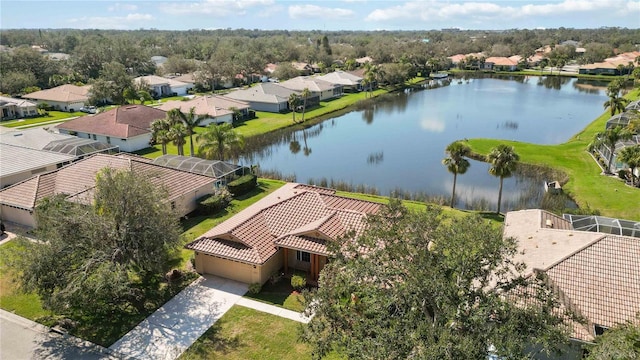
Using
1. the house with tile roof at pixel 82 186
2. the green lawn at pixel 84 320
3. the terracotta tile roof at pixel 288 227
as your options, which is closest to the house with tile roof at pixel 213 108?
the house with tile roof at pixel 82 186

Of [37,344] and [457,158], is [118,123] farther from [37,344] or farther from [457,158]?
[457,158]

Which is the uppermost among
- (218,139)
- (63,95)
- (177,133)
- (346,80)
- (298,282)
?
(346,80)

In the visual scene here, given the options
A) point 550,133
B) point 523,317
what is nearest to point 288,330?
point 523,317

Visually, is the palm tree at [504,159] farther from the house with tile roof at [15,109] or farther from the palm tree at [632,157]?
the house with tile roof at [15,109]

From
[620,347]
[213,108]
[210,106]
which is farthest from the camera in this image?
[210,106]

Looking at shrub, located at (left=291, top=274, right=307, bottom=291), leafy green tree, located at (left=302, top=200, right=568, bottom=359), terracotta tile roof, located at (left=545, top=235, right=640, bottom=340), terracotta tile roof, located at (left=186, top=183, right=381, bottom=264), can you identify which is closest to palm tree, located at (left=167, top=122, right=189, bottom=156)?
terracotta tile roof, located at (left=186, top=183, right=381, bottom=264)

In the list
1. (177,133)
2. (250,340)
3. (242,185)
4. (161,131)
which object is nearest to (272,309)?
(250,340)
